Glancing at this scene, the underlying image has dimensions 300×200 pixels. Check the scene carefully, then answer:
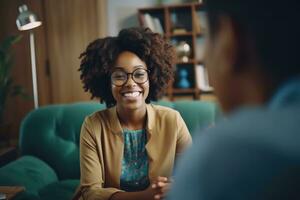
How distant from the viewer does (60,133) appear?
182 centimetres

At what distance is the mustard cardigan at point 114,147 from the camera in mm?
1246

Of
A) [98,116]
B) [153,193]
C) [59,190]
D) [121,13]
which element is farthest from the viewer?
[121,13]

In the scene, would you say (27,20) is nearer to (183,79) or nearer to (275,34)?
(183,79)

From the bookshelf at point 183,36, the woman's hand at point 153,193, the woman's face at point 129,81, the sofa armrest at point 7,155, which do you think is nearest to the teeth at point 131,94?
the woman's face at point 129,81

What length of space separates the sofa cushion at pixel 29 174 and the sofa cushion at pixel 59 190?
0.08ft

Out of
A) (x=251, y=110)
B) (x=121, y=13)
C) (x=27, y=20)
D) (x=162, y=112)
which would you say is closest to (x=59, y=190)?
(x=162, y=112)

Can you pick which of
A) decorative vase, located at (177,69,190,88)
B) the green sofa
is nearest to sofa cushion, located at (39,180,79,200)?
the green sofa

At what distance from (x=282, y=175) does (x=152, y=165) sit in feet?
3.27

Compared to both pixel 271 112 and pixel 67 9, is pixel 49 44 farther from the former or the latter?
pixel 271 112

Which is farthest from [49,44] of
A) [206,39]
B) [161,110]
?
[206,39]

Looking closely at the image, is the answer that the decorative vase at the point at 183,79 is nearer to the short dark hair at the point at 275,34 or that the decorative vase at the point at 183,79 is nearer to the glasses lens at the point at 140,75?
the glasses lens at the point at 140,75

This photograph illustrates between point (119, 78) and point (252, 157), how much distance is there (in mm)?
1021

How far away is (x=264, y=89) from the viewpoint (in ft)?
1.01

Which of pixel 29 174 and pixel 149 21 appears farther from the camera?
pixel 149 21
